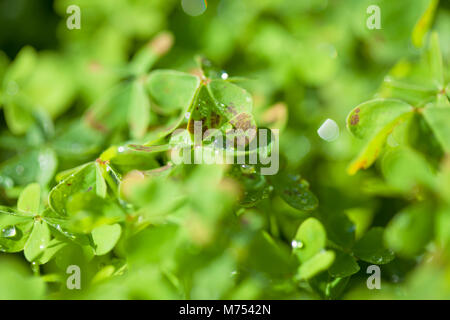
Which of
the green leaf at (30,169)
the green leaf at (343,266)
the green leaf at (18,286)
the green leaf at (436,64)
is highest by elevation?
the green leaf at (436,64)

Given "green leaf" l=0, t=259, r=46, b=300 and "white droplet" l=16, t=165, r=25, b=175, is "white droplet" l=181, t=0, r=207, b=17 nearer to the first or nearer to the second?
"white droplet" l=16, t=165, r=25, b=175

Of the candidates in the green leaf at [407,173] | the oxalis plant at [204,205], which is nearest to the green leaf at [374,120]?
the oxalis plant at [204,205]

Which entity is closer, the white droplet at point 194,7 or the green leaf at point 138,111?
the green leaf at point 138,111

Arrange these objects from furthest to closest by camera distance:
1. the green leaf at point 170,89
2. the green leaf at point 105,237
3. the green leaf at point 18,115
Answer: the green leaf at point 18,115
the green leaf at point 170,89
the green leaf at point 105,237

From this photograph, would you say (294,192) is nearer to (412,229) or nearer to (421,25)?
(412,229)

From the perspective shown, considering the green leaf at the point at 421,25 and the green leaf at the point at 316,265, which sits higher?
the green leaf at the point at 421,25

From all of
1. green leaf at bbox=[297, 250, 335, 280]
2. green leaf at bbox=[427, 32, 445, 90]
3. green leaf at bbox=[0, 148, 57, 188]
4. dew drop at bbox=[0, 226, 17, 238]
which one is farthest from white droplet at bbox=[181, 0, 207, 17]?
green leaf at bbox=[297, 250, 335, 280]

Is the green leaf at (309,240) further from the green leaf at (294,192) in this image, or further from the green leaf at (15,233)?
the green leaf at (15,233)

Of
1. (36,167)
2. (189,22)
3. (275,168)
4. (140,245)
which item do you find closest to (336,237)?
(275,168)
